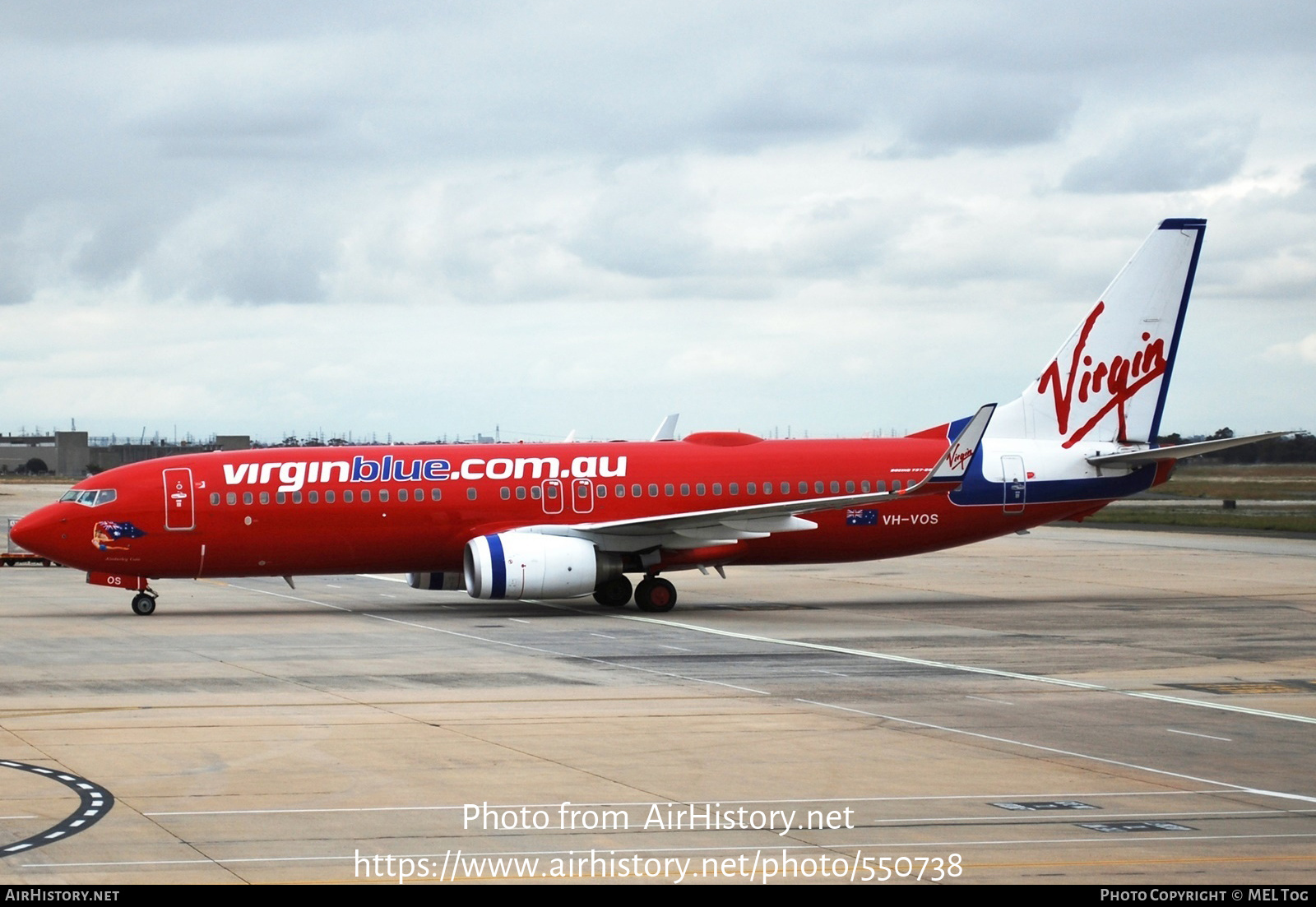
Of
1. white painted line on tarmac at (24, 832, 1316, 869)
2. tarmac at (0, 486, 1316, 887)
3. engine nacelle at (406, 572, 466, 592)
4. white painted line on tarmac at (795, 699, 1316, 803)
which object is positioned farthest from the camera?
engine nacelle at (406, 572, 466, 592)

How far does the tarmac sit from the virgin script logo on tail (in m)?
5.18

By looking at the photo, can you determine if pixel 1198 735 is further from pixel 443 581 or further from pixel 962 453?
pixel 443 581

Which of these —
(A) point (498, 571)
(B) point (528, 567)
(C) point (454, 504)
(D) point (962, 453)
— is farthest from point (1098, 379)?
(C) point (454, 504)

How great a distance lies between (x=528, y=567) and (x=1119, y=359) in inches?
654

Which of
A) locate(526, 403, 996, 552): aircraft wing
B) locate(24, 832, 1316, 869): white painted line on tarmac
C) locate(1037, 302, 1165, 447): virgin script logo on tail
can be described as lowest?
locate(24, 832, 1316, 869): white painted line on tarmac

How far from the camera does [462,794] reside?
54.2ft

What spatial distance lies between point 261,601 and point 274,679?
15986mm

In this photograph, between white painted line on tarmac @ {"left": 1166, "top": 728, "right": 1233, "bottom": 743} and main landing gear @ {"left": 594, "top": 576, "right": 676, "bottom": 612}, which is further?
main landing gear @ {"left": 594, "top": 576, "right": 676, "bottom": 612}

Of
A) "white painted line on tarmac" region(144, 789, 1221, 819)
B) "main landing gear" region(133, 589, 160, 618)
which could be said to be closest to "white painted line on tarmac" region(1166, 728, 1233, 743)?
"white painted line on tarmac" region(144, 789, 1221, 819)

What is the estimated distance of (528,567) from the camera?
35500 mm

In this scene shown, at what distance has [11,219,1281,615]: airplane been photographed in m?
36.1

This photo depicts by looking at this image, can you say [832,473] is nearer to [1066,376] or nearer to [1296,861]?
[1066,376]

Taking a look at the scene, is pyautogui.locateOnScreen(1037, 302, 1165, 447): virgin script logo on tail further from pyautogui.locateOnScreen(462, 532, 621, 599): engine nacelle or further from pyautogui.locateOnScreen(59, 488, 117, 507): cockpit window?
pyautogui.locateOnScreen(59, 488, 117, 507): cockpit window
